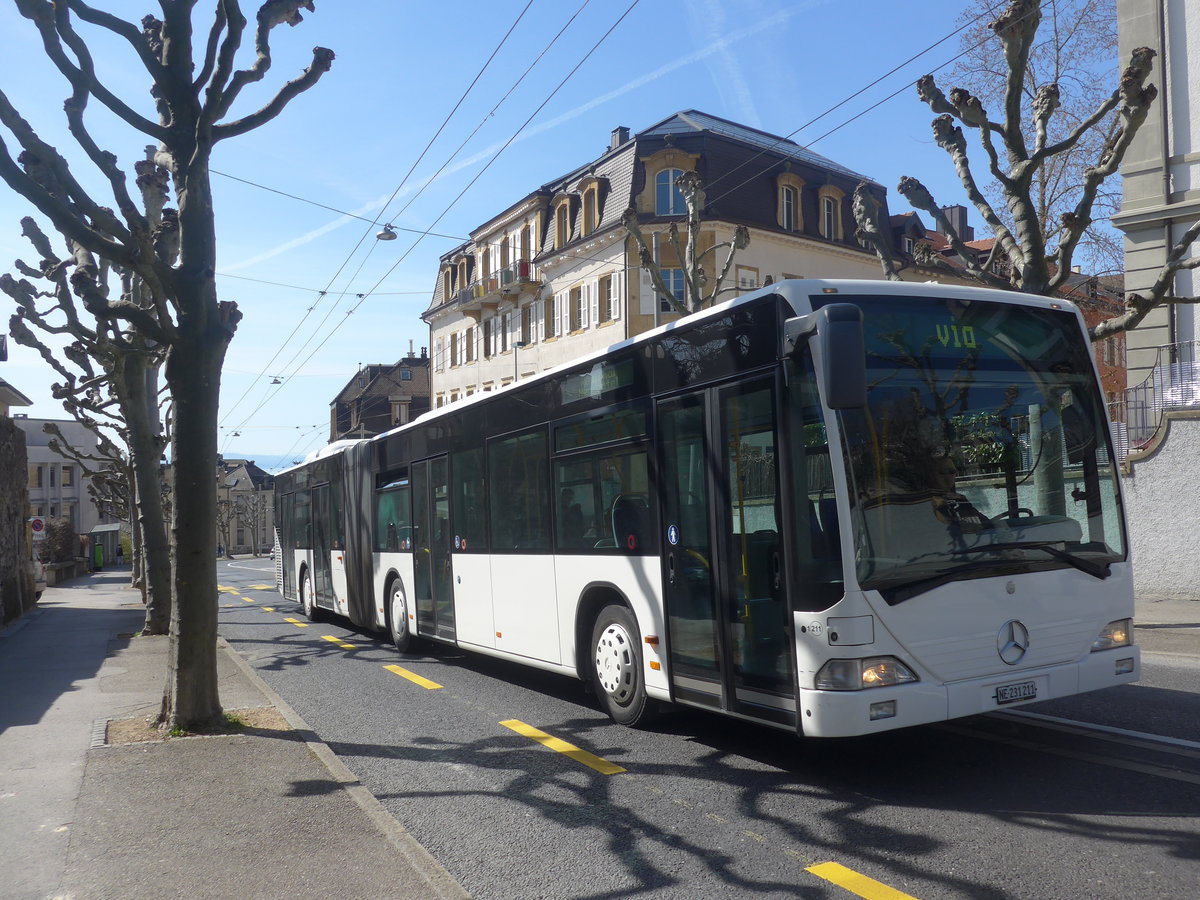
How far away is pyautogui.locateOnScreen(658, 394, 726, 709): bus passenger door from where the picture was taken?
22.7 feet

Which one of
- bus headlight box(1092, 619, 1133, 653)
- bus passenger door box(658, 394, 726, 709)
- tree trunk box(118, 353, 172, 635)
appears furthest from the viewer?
tree trunk box(118, 353, 172, 635)

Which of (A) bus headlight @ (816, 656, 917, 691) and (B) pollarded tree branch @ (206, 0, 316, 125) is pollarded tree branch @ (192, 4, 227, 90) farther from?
(A) bus headlight @ (816, 656, 917, 691)

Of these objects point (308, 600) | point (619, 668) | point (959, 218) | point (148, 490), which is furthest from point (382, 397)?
point (619, 668)

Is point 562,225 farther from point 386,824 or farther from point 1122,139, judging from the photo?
point 386,824

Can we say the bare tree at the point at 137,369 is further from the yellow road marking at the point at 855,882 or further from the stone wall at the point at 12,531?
the yellow road marking at the point at 855,882

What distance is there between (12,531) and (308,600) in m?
9.43

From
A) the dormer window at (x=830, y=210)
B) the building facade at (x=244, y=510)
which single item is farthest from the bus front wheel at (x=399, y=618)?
the building facade at (x=244, y=510)

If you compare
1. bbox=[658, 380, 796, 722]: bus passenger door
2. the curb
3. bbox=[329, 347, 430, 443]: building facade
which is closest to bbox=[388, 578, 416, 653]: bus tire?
the curb

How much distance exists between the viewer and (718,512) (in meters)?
6.82

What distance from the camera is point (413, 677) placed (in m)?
11.9

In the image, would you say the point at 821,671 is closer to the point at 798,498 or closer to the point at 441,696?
the point at 798,498

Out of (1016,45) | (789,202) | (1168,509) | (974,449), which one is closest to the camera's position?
(974,449)

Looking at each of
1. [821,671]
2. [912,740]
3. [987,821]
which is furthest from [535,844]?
[912,740]

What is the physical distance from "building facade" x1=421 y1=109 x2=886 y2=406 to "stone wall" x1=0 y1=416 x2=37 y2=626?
19.1 meters
